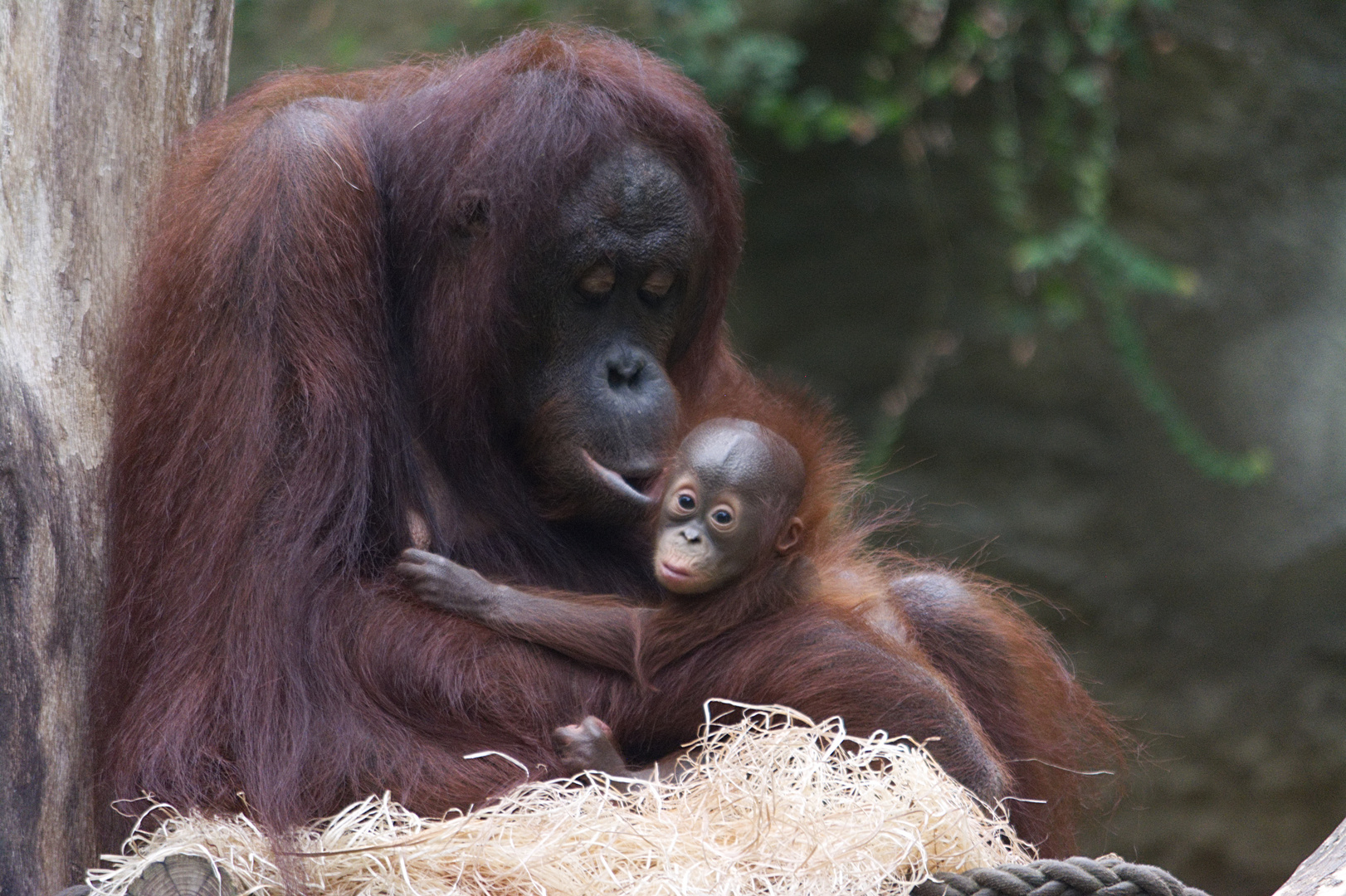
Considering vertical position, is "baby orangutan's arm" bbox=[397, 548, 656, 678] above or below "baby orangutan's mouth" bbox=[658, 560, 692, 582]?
below

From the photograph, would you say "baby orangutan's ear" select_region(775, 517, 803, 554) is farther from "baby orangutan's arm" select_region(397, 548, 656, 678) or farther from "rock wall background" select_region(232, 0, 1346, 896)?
"rock wall background" select_region(232, 0, 1346, 896)

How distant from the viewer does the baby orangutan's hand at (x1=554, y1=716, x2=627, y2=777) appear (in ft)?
6.38

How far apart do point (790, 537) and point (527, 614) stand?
435 mm

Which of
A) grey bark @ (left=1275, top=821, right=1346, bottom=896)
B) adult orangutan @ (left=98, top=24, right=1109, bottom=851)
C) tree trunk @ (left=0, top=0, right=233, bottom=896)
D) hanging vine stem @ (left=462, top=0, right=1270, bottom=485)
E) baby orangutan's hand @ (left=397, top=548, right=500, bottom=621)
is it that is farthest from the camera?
hanging vine stem @ (left=462, top=0, right=1270, bottom=485)

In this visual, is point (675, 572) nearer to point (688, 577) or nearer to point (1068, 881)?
point (688, 577)

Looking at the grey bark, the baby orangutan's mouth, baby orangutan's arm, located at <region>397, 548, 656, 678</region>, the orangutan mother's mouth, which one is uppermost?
the orangutan mother's mouth

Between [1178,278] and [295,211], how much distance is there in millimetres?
3348

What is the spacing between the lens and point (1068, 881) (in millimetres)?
1646

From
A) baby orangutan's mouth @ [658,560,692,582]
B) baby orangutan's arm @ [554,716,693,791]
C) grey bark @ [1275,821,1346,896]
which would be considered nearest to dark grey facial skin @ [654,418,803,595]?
baby orangutan's mouth @ [658,560,692,582]

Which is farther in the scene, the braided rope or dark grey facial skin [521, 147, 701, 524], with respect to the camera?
dark grey facial skin [521, 147, 701, 524]

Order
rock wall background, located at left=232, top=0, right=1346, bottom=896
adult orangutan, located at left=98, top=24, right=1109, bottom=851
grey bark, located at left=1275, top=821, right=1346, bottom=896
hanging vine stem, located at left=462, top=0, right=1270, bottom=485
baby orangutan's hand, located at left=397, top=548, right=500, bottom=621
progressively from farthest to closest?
1. rock wall background, located at left=232, top=0, right=1346, bottom=896
2. hanging vine stem, located at left=462, top=0, right=1270, bottom=485
3. baby orangutan's hand, located at left=397, top=548, right=500, bottom=621
4. adult orangutan, located at left=98, top=24, right=1109, bottom=851
5. grey bark, located at left=1275, top=821, right=1346, bottom=896

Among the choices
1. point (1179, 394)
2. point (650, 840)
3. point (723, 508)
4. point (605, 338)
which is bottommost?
point (650, 840)

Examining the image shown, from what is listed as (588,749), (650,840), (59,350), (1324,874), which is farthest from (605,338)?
(1324,874)

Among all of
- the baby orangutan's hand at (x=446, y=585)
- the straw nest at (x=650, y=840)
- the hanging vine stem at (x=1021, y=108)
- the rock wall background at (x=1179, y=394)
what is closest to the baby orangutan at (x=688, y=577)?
the baby orangutan's hand at (x=446, y=585)
